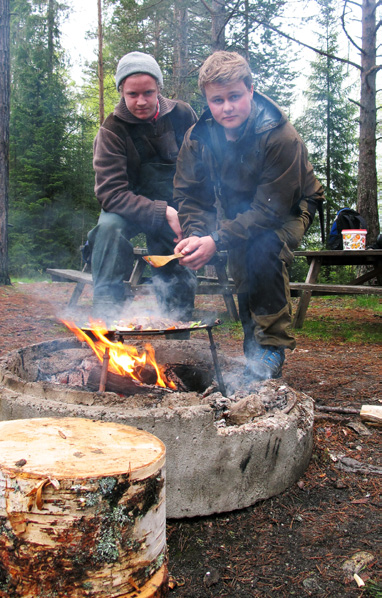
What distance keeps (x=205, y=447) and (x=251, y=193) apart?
1.86 metres

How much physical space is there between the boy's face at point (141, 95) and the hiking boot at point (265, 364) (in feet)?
6.61

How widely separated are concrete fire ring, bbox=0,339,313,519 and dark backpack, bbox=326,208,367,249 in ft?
16.4

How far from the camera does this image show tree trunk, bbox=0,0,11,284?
9414 millimetres

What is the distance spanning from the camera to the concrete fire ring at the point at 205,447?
1809mm

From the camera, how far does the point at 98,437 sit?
1.37 metres

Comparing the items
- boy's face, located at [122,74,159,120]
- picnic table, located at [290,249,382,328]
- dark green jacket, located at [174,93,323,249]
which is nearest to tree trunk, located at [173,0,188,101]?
picnic table, located at [290,249,382,328]

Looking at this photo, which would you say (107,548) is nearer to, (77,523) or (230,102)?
(77,523)

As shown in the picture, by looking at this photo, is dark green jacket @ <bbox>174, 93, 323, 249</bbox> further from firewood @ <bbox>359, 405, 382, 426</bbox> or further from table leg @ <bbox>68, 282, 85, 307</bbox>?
table leg @ <bbox>68, 282, 85, 307</bbox>

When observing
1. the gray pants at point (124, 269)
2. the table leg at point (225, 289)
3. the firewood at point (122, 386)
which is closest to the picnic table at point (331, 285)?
the table leg at point (225, 289)

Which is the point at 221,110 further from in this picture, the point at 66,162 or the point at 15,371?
the point at 66,162

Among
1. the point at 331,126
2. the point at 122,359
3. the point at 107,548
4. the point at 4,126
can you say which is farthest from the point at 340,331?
the point at 331,126

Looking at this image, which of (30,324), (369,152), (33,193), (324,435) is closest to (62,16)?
(33,193)

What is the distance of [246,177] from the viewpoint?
3004 mm

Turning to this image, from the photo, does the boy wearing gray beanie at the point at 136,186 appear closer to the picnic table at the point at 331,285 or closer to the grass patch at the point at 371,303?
the picnic table at the point at 331,285
